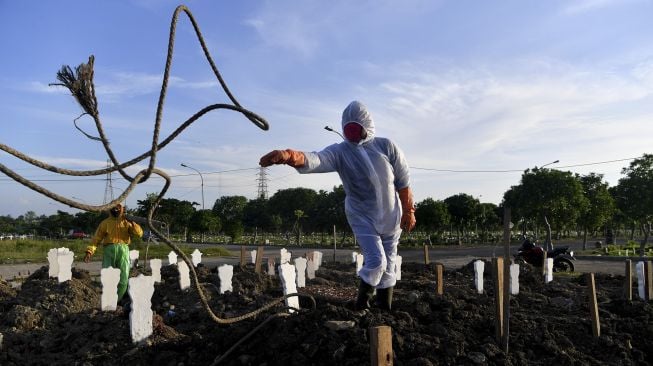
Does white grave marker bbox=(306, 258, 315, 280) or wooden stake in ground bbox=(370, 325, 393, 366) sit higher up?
wooden stake in ground bbox=(370, 325, 393, 366)

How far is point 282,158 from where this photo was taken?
3578 millimetres

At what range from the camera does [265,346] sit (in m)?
3.54

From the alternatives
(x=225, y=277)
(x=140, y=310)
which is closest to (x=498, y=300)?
(x=140, y=310)

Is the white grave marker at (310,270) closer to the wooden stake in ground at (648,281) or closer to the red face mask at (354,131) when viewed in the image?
the red face mask at (354,131)

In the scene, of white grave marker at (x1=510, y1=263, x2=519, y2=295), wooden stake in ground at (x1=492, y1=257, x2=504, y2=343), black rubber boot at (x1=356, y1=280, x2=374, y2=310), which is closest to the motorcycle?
white grave marker at (x1=510, y1=263, x2=519, y2=295)

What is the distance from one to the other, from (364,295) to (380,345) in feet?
4.71

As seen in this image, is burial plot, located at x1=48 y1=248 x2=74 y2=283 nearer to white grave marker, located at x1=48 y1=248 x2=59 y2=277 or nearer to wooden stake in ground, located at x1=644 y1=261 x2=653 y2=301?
white grave marker, located at x1=48 y1=248 x2=59 y2=277

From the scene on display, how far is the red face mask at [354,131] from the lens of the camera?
4.37m

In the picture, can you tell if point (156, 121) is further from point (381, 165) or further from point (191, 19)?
point (381, 165)

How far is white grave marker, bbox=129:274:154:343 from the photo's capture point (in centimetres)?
436

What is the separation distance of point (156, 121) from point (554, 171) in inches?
944

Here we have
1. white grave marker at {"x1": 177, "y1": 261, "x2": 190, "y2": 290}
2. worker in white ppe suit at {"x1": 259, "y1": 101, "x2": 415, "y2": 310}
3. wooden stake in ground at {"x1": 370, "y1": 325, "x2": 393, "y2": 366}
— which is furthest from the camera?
white grave marker at {"x1": 177, "y1": 261, "x2": 190, "y2": 290}

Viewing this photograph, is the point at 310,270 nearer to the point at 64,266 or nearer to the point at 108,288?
the point at 108,288

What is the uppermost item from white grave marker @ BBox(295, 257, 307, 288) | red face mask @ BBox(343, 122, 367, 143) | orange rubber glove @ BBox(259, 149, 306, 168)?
red face mask @ BBox(343, 122, 367, 143)
